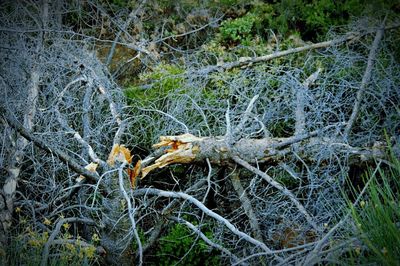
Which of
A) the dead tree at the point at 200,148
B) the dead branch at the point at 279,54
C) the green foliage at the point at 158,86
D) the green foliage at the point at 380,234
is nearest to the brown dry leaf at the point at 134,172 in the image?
the dead tree at the point at 200,148

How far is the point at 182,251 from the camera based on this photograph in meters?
4.84

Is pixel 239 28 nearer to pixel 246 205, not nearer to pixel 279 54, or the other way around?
pixel 279 54

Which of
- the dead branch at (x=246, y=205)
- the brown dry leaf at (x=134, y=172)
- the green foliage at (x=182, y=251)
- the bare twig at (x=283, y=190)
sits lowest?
the green foliage at (x=182, y=251)

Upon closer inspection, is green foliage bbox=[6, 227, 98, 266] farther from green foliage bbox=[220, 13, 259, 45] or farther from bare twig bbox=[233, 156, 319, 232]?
green foliage bbox=[220, 13, 259, 45]

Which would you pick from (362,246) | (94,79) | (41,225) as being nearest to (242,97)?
(94,79)

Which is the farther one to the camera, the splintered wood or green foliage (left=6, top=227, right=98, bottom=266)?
the splintered wood

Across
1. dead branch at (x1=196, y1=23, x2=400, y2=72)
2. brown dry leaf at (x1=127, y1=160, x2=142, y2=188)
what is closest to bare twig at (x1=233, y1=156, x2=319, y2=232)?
brown dry leaf at (x1=127, y1=160, x2=142, y2=188)

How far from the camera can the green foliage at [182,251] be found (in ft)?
15.4

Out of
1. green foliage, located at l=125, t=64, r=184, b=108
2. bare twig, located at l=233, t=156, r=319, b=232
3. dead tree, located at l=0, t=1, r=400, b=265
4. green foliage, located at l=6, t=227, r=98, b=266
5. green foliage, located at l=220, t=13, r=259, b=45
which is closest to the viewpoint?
green foliage, located at l=6, t=227, r=98, b=266

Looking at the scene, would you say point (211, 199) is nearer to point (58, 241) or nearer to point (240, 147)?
point (240, 147)

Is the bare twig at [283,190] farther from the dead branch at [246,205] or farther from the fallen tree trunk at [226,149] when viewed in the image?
the dead branch at [246,205]

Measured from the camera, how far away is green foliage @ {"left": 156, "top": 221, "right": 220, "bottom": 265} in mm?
4707

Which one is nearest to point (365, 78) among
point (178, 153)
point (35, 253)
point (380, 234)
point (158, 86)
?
point (178, 153)

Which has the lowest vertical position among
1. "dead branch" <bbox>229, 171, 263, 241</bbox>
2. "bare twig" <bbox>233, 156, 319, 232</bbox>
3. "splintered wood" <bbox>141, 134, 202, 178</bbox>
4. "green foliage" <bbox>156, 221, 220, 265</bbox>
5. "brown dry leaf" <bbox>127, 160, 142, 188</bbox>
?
"green foliage" <bbox>156, 221, 220, 265</bbox>
